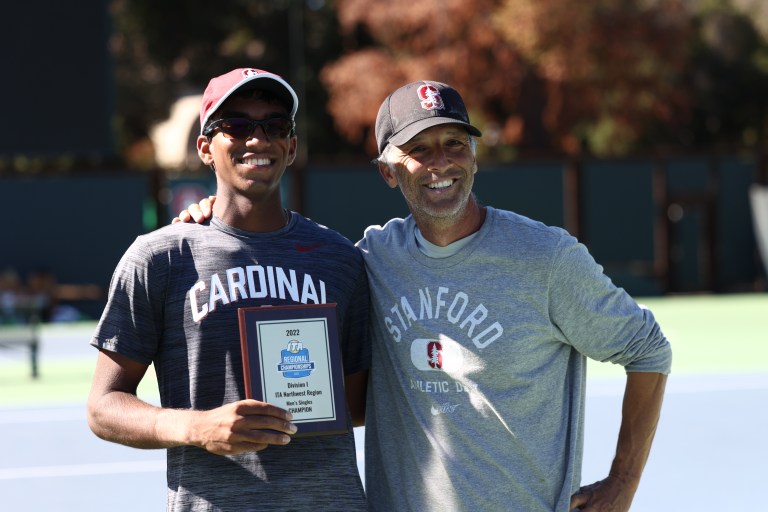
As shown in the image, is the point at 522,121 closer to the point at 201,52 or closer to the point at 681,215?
the point at 681,215

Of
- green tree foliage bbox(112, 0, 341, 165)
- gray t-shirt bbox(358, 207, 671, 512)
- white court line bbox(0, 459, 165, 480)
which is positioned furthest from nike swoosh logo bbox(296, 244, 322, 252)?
green tree foliage bbox(112, 0, 341, 165)

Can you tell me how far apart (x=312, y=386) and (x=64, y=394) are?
9.08m

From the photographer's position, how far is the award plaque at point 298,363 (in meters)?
2.96

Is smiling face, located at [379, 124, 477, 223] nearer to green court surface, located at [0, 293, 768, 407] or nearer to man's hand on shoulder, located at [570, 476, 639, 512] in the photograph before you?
man's hand on shoulder, located at [570, 476, 639, 512]

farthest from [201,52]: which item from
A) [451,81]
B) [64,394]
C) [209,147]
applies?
[209,147]

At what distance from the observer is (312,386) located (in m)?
3.01

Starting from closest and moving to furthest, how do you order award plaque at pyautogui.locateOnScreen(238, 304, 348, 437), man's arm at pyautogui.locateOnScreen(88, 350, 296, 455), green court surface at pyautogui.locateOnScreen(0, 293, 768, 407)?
1. man's arm at pyautogui.locateOnScreen(88, 350, 296, 455)
2. award plaque at pyautogui.locateOnScreen(238, 304, 348, 437)
3. green court surface at pyautogui.locateOnScreen(0, 293, 768, 407)

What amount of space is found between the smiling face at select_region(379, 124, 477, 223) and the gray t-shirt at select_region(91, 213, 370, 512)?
0.43 metres

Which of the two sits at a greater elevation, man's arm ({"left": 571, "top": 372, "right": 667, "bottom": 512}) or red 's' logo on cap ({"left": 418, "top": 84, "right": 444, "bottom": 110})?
red 's' logo on cap ({"left": 418, "top": 84, "right": 444, "bottom": 110})

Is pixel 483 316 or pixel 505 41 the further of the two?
pixel 505 41

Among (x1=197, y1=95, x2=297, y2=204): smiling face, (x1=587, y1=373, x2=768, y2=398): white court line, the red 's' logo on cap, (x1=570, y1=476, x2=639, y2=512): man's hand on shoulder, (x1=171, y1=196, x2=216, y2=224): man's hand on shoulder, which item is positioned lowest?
(x1=587, y1=373, x2=768, y2=398): white court line

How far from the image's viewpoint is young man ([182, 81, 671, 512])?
3229 mm

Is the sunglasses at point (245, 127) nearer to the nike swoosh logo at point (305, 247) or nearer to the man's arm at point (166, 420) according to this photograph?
the nike swoosh logo at point (305, 247)

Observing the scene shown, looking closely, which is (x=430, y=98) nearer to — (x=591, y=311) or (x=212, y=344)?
(x=591, y=311)
